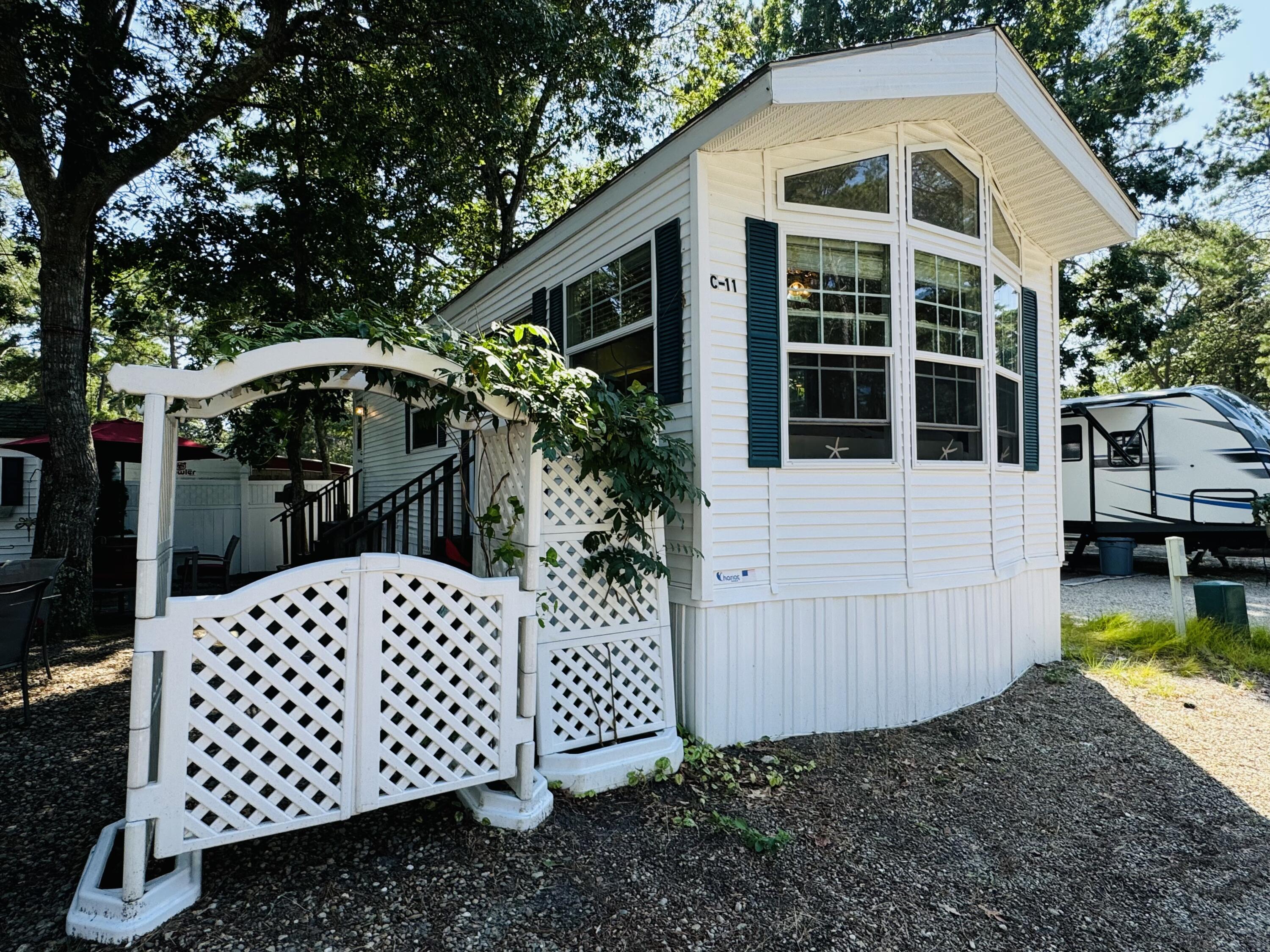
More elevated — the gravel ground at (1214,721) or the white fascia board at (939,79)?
the white fascia board at (939,79)

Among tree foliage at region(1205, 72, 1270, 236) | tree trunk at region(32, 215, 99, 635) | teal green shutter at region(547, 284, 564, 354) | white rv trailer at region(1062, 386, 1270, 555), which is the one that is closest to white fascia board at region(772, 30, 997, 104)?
teal green shutter at region(547, 284, 564, 354)

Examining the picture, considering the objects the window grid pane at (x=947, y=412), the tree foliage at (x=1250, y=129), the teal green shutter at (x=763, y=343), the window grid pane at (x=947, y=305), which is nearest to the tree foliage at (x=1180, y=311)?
the tree foliage at (x=1250, y=129)

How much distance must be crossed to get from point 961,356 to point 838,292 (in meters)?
1.14

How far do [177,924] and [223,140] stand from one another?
10.4 metres

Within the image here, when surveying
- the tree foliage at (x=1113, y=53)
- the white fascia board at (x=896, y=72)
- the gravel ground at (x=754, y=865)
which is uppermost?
the tree foliage at (x=1113, y=53)

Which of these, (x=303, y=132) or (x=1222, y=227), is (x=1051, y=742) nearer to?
(x=303, y=132)

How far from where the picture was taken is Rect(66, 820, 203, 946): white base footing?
6.94 ft

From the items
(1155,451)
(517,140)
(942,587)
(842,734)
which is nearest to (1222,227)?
(1155,451)

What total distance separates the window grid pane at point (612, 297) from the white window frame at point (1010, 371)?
2647 mm

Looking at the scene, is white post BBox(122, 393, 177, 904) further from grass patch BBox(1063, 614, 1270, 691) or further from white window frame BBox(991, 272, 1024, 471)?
grass patch BBox(1063, 614, 1270, 691)

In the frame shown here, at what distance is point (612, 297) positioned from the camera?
4656mm

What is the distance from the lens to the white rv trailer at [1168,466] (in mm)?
8922

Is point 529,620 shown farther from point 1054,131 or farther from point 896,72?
point 1054,131

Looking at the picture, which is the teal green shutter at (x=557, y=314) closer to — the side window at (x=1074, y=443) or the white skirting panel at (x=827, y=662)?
the white skirting panel at (x=827, y=662)
